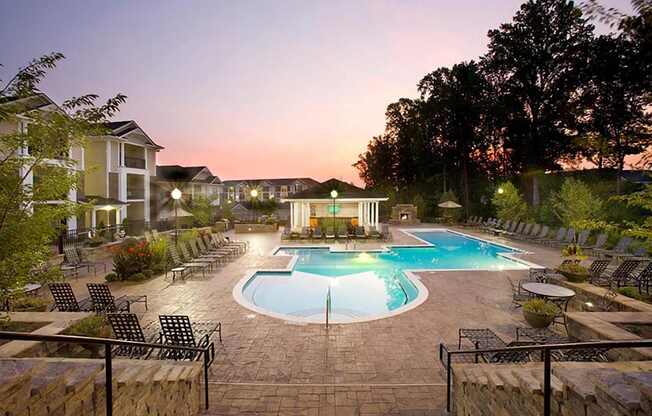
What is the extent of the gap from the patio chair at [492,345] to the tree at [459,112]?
27.2 m

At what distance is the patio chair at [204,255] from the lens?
523 inches

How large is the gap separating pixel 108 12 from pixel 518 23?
28.4 meters

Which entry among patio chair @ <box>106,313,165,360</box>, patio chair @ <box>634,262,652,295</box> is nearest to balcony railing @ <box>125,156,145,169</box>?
patio chair @ <box>106,313,165,360</box>

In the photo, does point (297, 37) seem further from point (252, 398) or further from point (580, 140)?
point (252, 398)

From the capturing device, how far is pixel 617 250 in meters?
13.2

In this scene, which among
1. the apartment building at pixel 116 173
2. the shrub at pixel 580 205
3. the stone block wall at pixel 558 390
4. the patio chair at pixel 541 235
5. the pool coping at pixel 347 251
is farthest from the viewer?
the apartment building at pixel 116 173

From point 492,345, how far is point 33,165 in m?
7.33

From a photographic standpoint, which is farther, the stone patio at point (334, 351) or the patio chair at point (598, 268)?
the patio chair at point (598, 268)

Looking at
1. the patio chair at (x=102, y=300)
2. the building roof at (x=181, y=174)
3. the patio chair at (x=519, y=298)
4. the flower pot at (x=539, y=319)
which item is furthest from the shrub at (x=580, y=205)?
the building roof at (x=181, y=174)

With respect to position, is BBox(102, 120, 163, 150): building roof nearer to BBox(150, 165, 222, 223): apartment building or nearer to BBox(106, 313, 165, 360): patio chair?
BBox(150, 165, 222, 223): apartment building

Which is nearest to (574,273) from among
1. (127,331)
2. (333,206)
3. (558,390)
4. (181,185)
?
(558,390)

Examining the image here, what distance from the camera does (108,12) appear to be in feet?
42.6

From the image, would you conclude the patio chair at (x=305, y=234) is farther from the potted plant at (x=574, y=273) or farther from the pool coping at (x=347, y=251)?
the potted plant at (x=574, y=273)

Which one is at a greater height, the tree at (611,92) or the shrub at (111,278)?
the tree at (611,92)
